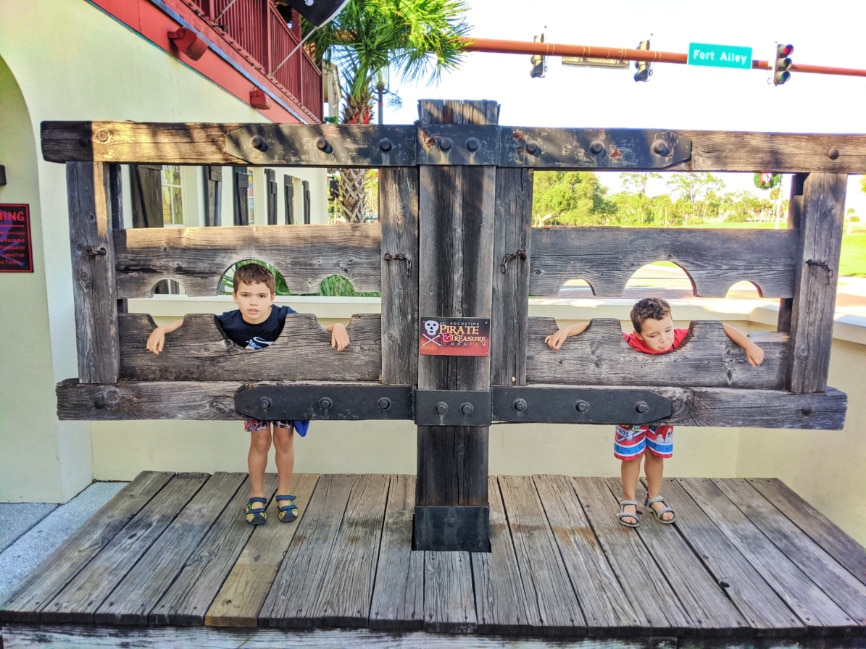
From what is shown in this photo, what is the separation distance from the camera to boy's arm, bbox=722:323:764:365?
7.88 feet

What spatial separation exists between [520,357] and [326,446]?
1902 mm

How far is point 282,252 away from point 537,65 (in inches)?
475

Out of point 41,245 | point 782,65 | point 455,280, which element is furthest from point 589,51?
point 455,280

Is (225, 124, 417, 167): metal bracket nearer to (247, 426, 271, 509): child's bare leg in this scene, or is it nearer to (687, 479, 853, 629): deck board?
(247, 426, 271, 509): child's bare leg

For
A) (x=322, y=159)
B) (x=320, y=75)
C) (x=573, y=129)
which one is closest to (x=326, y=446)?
(x=322, y=159)

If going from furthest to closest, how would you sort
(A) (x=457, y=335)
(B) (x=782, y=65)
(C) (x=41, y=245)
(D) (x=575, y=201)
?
1. (D) (x=575, y=201)
2. (B) (x=782, y=65)
3. (C) (x=41, y=245)
4. (A) (x=457, y=335)

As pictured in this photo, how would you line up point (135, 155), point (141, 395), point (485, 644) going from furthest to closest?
point (141, 395) → point (135, 155) → point (485, 644)

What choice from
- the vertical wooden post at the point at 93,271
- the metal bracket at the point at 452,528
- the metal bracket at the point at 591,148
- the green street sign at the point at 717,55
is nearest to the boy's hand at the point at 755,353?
the metal bracket at the point at 591,148

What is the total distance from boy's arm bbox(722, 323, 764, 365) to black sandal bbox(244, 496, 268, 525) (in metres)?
2.19

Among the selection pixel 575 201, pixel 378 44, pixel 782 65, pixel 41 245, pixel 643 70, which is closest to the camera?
pixel 41 245

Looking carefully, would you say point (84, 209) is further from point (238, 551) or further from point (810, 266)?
point (810, 266)

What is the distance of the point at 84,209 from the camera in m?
2.29

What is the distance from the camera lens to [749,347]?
2.40 metres

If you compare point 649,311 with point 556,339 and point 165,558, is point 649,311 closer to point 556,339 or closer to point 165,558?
point 556,339
